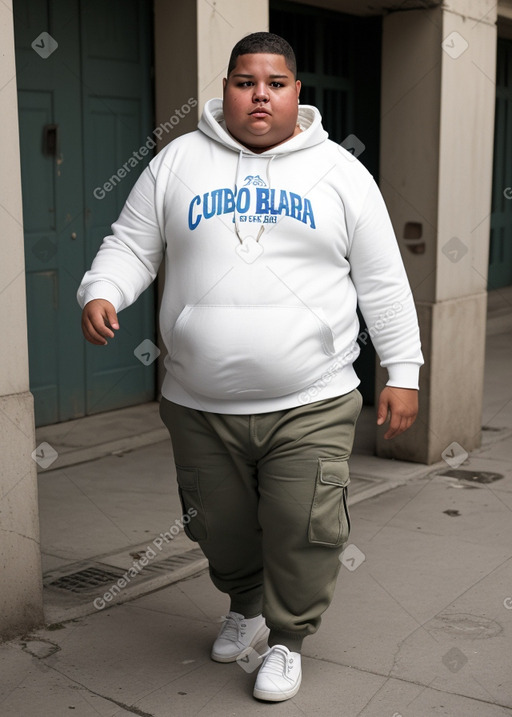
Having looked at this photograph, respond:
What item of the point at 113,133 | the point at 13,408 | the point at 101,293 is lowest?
the point at 13,408

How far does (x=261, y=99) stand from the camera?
3018 mm

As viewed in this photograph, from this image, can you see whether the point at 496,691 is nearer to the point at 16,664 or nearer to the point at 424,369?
the point at 16,664

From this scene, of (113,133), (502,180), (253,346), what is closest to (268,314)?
(253,346)

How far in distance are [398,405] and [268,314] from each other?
1.62ft

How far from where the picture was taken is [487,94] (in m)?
6.16

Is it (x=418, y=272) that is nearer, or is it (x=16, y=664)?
(x=16, y=664)

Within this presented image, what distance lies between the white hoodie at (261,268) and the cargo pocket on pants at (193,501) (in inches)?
8.4

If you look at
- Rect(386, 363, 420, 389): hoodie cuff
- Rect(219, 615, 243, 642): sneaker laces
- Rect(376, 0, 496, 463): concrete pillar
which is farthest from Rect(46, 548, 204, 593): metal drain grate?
Rect(376, 0, 496, 463): concrete pillar

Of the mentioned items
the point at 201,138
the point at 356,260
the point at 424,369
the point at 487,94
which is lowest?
the point at 424,369

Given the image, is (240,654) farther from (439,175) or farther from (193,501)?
(439,175)

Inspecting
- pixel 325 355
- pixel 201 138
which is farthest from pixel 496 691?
pixel 201 138

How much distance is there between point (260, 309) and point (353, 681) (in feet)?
3.98

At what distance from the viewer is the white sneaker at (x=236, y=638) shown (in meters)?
3.47

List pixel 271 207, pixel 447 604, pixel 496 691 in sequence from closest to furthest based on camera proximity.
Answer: pixel 271 207 < pixel 496 691 < pixel 447 604
